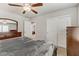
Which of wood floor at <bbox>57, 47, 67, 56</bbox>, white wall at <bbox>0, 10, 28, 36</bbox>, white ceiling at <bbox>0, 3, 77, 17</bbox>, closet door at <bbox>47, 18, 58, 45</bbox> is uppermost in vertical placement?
white ceiling at <bbox>0, 3, 77, 17</bbox>

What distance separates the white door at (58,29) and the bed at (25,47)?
0.35ft

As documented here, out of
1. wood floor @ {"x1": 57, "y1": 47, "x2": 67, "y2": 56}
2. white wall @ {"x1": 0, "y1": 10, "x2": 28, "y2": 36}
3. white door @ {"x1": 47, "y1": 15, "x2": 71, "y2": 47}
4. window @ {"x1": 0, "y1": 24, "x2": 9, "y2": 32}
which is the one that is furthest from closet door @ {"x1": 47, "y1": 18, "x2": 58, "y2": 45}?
window @ {"x1": 0, "y1": 24, "x2": 9, "y2": 32}

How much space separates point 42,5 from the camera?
1.49 meters

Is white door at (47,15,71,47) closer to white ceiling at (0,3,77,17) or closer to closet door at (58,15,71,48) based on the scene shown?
closet door at (58,15,71,48)

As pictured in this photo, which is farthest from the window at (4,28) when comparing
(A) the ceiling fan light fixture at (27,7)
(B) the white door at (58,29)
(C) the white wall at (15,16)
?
(B) the white door at (58,29)

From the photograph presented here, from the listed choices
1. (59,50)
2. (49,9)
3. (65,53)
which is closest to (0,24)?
(49,9)

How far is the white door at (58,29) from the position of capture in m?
1.46

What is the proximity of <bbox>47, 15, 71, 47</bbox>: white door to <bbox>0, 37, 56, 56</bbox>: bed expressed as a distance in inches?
4.2

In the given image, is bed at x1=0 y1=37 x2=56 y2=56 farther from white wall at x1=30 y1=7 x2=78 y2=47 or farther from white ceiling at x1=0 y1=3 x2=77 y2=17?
white ceiling at x1=0 y1=3 x2=77 y2=17

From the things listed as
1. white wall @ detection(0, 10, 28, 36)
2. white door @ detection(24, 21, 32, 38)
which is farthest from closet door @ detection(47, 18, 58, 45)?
white wall @ detection(0, 10, 28, 36)

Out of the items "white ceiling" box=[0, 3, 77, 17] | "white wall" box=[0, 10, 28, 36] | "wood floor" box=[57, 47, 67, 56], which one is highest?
"white ceiling" box=[0, 3, 77, 17]

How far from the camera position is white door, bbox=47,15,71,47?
146 centimetres

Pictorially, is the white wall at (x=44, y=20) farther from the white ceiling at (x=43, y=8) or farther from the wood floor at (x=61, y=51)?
the wood floor at (x=61, y=51)

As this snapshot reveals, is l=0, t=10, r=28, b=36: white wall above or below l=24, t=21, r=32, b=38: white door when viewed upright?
above
